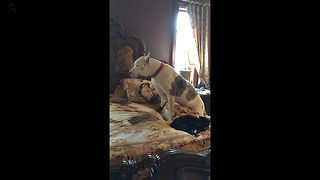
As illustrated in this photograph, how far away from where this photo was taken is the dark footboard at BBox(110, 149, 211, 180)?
2.30 ft

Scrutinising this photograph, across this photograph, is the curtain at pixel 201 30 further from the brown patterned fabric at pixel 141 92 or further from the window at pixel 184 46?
the brown patterned fabric at pixel 141 92

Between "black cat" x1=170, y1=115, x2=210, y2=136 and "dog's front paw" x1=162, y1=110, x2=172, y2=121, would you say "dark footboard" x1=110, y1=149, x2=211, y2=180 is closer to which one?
"black cat" x1=170, y1=115, x2=210, y2=136

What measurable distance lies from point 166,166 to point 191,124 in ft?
1.11

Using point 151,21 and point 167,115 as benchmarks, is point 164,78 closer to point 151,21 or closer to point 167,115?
point 167,115

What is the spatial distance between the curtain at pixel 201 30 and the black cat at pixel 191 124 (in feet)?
5.94

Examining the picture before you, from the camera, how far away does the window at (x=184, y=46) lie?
9.13 feet

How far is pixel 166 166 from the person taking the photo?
0.80 metres

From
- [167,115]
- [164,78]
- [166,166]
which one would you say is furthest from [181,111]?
[166,166]

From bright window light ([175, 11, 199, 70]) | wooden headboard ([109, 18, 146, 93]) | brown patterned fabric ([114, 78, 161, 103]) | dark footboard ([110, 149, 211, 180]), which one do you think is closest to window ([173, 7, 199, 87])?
bright window light ([175, 11, 199, 70])

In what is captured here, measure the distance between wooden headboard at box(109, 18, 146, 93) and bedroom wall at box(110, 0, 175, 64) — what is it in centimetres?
22

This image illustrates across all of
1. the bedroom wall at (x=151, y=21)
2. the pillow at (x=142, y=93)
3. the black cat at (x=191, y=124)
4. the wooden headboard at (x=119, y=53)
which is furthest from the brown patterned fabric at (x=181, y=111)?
the bedroom wall at (x=151, y=21)
